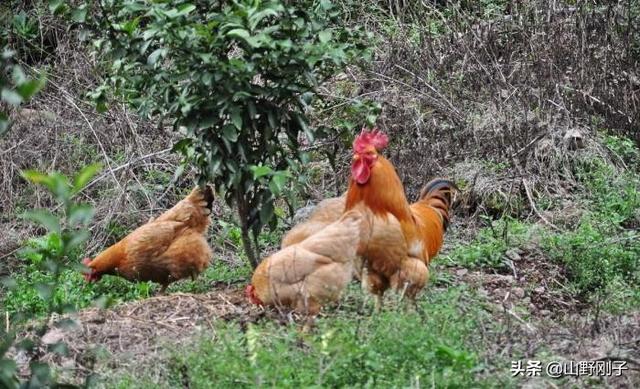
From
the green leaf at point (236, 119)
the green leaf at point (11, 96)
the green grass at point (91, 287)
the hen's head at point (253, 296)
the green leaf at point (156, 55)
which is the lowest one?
the green grass at point (91, 287)

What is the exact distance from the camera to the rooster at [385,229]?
21.7 ft

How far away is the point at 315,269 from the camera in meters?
6.27

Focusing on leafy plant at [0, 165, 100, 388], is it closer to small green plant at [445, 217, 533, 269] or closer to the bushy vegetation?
the bushy vegetation

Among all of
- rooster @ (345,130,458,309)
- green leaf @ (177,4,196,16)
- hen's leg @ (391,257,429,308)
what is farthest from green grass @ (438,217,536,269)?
green leaf @ (177,4,196,16)

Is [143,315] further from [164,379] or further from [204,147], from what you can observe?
[164,379]

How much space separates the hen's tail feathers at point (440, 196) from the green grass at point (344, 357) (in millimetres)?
2159

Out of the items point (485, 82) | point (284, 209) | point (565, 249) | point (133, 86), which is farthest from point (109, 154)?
point (565, 249)

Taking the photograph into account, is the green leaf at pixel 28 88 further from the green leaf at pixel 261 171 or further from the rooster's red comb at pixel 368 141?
the rooster's red comb at pixel 368 141


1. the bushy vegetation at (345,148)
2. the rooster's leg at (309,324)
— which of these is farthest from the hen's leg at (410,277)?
the rooster's leg at (309,324)

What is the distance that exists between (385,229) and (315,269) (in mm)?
620

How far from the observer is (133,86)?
7219 millimetres

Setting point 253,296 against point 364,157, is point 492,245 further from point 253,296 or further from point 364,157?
point 253,296

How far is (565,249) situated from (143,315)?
342 cm

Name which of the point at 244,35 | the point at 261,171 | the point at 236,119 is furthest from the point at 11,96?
the point at 236,119
